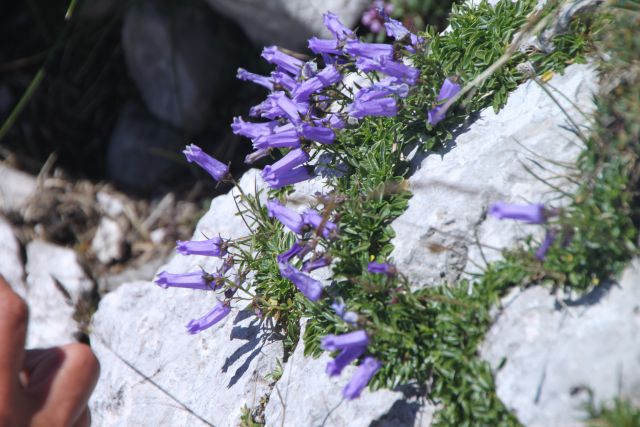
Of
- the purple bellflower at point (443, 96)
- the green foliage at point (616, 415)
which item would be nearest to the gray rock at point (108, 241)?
the purple bellflower at point (443, 96)

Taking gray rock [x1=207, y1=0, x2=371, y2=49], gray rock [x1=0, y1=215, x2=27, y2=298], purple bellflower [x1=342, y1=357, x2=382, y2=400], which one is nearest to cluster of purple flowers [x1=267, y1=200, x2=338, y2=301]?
purple bellflower [x1=342, y1=357, x2=382, y2=400]

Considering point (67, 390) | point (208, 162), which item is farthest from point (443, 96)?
point (67, 390)

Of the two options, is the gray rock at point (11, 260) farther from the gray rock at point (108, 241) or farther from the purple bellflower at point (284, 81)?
the purple bellflower at point (284, 81)

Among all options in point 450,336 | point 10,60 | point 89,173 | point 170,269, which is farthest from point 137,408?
point 10,60

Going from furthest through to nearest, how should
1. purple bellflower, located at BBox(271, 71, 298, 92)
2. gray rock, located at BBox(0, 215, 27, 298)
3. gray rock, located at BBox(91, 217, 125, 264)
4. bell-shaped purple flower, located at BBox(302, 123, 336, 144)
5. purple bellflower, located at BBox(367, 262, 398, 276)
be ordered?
gray rock, located at BBox(91, 217, 125, 264) → gray rock, located at BBox(0, 215, 27, 298) → purple bellflower, located at BBox(271, 71, 298, 92) → bell-shaped purple flower, located at BBox(302, 123, 336, 144) → purple bellflower, located at BBox(367, 262, 398, 276)

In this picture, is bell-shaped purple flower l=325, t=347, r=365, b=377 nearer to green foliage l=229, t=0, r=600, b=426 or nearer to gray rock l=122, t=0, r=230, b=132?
green foliage l=229, t=0, r=600, b=426

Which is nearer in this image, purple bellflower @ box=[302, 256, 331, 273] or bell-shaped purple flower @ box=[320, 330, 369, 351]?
bell-shaped purple flower @ box=[320, 330, 369, 351]

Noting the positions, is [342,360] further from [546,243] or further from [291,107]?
[291,107]
